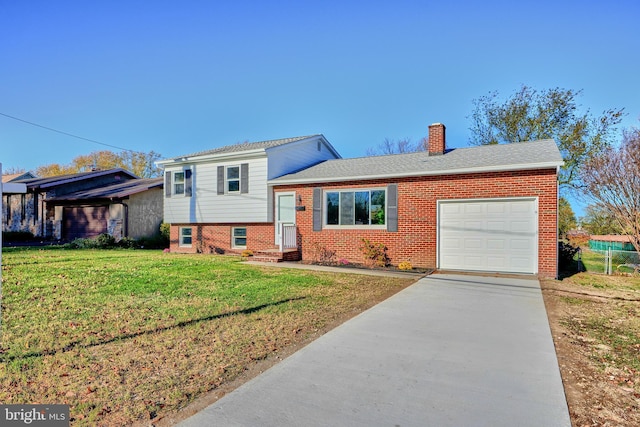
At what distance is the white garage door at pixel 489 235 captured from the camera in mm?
10312

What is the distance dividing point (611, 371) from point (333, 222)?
983 cm

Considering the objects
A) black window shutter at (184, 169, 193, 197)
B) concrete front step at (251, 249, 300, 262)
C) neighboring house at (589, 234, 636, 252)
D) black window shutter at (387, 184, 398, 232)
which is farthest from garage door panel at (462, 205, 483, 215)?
black window shutter at (184, 169, 193, 197)

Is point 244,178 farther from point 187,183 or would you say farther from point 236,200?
point 187,183

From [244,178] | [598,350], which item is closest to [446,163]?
[244,178]

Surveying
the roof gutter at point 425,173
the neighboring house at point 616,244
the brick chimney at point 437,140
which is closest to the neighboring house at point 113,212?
the roof gutter at point 425,173

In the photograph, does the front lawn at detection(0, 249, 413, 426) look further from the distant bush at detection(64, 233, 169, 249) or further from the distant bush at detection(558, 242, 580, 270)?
the distant bush at detection(64, 233, 169, 249)

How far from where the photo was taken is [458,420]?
2738 mm

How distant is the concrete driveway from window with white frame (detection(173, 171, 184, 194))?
13.1 m

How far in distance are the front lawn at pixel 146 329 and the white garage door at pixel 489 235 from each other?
329 cm

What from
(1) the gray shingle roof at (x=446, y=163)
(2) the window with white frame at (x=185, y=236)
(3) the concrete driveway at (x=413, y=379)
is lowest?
(3) the concrete driveway at (x=413, y=379)

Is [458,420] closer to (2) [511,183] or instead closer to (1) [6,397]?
(1) [6,397]

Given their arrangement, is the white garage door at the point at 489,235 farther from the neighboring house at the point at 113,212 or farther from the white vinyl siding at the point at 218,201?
the neighboring house at the point at 113,212

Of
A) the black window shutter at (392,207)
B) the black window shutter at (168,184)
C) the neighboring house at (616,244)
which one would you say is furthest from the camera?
the black window shutter at (168,184)

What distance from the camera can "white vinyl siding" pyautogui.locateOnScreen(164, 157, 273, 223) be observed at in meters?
14.5
